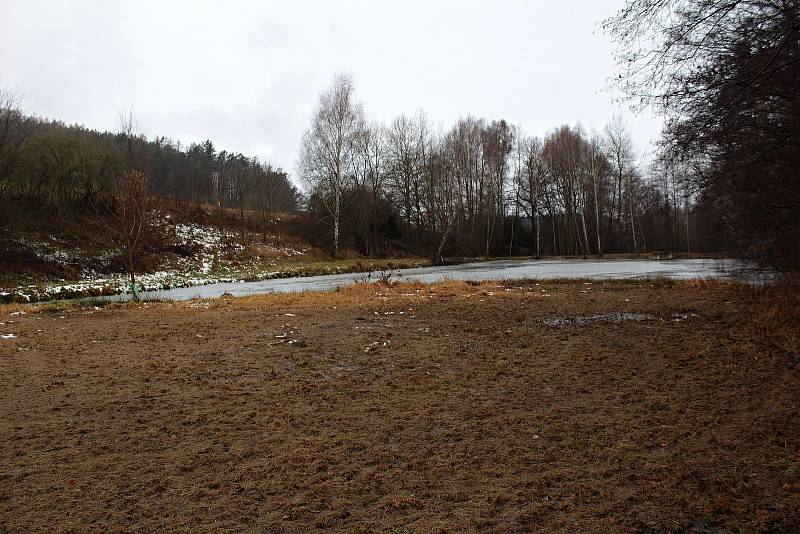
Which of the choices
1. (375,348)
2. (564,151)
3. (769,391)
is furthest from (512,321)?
(564,151)

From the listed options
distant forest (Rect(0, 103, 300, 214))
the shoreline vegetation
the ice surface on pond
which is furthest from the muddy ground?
distant forest (Rect(0, 103, 300, 214))

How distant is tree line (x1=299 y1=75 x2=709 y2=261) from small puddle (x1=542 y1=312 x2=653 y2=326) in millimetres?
32857

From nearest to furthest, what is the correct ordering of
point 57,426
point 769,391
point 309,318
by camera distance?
point 57,426
point 769,391
point 309,318

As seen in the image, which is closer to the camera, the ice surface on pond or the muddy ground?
the muddy ground

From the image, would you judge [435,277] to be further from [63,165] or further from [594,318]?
[63,165]

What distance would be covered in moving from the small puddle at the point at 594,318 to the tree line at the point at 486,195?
32.9m

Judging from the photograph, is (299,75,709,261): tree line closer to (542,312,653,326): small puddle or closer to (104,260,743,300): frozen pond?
(104,260,743,300): frozen pond

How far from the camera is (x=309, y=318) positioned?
1144 centimetres

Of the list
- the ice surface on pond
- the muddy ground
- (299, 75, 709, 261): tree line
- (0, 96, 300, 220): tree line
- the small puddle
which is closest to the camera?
the muddy ground

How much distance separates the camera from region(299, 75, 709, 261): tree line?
46750mm

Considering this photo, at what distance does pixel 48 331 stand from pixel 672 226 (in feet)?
206

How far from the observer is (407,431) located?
175 inches

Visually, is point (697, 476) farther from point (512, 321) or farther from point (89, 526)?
point (512, 321)

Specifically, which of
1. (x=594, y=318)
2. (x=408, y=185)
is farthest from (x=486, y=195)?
(x=594, y=318)
